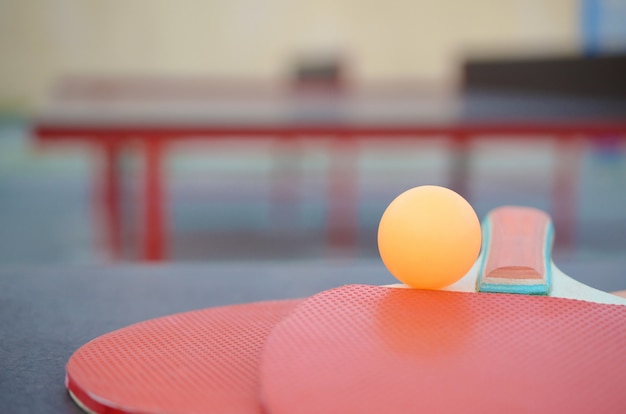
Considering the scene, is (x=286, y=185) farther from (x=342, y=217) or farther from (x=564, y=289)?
(x=564, y=289)

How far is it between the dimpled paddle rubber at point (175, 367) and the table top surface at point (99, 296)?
0.04m

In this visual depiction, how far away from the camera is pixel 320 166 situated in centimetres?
814

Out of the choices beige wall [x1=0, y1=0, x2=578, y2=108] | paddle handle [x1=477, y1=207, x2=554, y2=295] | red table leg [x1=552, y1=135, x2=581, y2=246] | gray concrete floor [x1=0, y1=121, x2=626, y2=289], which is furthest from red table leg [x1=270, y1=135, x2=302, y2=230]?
beige wall [x1=0, y1=0, x2=578, y2=108]

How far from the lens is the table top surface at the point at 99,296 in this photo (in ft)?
2.31

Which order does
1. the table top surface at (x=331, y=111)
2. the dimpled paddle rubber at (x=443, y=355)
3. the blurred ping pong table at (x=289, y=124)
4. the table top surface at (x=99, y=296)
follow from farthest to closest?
the table top surface at (x=331, y=111) < the blurred ping pong table at (x=289, y=124) < the table top surface at (x=99, y=296) < the dimpled paddle rubber at (x=443, y=355)

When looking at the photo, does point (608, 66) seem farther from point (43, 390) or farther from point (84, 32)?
point (84, 32)

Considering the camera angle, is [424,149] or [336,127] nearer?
[336,127]

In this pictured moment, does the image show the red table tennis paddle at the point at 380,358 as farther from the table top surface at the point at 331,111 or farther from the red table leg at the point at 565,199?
the red table leg at the point at 565,199

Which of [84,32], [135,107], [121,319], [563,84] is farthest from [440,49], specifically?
[121,319]

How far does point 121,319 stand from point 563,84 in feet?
13.6

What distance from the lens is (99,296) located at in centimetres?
105

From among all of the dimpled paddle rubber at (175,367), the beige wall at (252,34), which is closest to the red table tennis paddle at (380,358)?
the dimpled paddle rubber at (175,367)

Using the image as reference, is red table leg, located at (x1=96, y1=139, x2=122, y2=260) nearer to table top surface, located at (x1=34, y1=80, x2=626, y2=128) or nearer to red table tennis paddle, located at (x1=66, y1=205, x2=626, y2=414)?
table top surface, located at (x1=34, y1=80, x2=626, y2=128)

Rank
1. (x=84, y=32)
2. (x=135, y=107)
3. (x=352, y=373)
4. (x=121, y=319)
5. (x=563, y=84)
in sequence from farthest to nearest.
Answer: (x=84, y=32)
(x=563, y=84)
(x=135, y=107)
(x=121, y=319)
(x=352, y=373)
